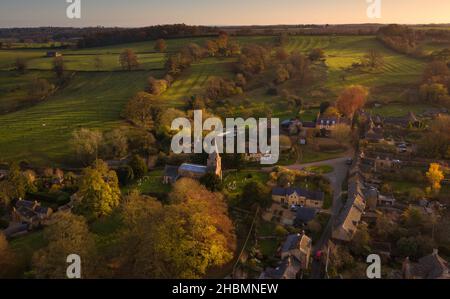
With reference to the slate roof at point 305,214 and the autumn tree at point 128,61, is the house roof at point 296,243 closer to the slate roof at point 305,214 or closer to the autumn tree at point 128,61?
the slate roof at point 305,214

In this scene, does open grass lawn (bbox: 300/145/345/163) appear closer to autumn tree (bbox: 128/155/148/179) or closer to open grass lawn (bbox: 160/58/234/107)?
autumn tree (bbox: 128/155/148/179)

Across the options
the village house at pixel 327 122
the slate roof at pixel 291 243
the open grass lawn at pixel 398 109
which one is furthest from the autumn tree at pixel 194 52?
the slate roof at pixel 291 243

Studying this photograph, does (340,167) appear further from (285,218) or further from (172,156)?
(172,156)

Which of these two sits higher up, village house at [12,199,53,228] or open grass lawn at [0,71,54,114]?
open grass lawn at [0,71,54,114]

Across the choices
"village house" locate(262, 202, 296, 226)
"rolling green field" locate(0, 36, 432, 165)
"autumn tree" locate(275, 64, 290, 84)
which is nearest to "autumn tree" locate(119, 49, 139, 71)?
"rolling green field" locate(0, 36, 432, 165)
